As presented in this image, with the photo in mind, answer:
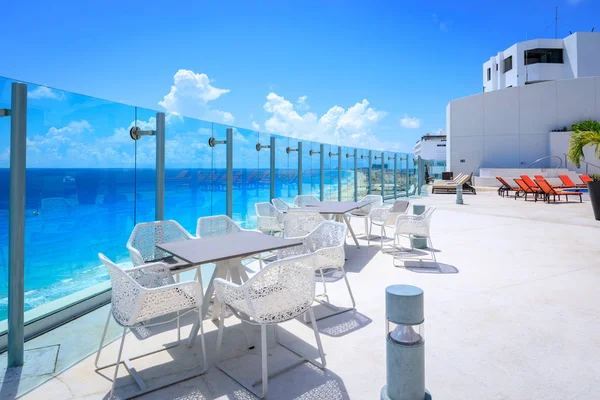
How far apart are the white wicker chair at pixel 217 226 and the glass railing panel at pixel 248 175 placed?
1.67 metres

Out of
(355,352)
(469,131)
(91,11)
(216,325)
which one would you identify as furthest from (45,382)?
(469,131)

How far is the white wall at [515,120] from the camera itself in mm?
26641

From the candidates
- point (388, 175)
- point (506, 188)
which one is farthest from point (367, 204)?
point (506, 188)

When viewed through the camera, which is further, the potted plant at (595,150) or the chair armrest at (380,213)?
the potted plant at (595,150)

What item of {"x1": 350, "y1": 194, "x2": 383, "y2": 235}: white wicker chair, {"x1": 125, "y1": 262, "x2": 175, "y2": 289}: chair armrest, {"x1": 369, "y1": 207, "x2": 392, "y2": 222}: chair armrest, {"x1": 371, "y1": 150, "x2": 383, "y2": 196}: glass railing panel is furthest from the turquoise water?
{"x1": 371, "y1": 150, "x2": 383, "y2": 196}: glass railing panel

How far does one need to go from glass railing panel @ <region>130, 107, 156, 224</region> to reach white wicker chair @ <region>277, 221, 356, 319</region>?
5.98 feet

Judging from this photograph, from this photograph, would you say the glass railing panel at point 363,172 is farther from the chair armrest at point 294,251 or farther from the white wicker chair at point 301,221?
the chair armrest at point 294,251

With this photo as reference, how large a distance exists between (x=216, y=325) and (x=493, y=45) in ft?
177

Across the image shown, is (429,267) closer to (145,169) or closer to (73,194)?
(145,169)

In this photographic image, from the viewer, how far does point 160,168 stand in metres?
4.41

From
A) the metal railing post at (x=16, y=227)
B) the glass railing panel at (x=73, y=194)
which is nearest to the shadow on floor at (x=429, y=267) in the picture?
the glass railing panel at (x=73, y=194)

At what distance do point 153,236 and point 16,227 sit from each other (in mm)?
1383

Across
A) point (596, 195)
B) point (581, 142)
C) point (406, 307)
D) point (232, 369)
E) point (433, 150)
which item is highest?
point (433, 150)

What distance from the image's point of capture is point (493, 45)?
46.1m
